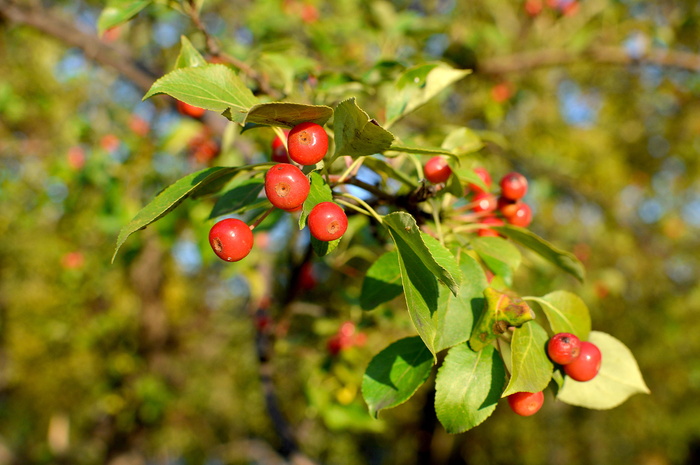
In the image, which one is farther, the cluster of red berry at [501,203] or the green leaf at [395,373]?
the cluster of red berry at [501,203]

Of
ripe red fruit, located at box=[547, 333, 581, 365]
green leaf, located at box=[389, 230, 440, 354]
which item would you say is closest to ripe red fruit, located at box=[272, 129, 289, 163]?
green leaf, located at box=[389, 230, 440, 354]

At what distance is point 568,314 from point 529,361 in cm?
19

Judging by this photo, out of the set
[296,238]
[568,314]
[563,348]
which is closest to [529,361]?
[563,348]

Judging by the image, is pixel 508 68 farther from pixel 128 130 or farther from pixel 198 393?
pixel 198 393

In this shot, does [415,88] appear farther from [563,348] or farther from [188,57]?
→ [563,348]

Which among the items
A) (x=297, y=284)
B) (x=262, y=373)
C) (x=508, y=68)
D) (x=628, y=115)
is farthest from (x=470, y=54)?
(x=628, y=115)

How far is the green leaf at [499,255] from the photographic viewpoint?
100 centimetres

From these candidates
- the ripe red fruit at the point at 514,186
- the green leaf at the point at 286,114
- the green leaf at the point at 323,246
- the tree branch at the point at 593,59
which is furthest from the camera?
the tree branch at the point at 593,59

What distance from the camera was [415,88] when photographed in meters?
1.20

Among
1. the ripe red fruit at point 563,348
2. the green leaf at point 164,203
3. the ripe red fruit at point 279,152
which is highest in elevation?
the green leaf at point 164,203

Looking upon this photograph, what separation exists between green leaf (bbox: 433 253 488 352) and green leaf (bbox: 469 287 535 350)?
0.02m

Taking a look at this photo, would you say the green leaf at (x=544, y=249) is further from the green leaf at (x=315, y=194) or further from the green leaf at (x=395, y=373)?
the green leaf at (x=315, y=194)

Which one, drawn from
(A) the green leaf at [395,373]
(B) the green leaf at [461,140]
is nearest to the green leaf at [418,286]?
(A) the green leaf at [395,373]

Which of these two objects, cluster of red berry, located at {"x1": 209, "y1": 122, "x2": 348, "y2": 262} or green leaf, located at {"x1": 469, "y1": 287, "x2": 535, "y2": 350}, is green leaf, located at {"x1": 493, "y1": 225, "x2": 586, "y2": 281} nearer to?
green leaf, located at {"x1": 469, "y1": 287, "x2": 535, "y2": 350}
